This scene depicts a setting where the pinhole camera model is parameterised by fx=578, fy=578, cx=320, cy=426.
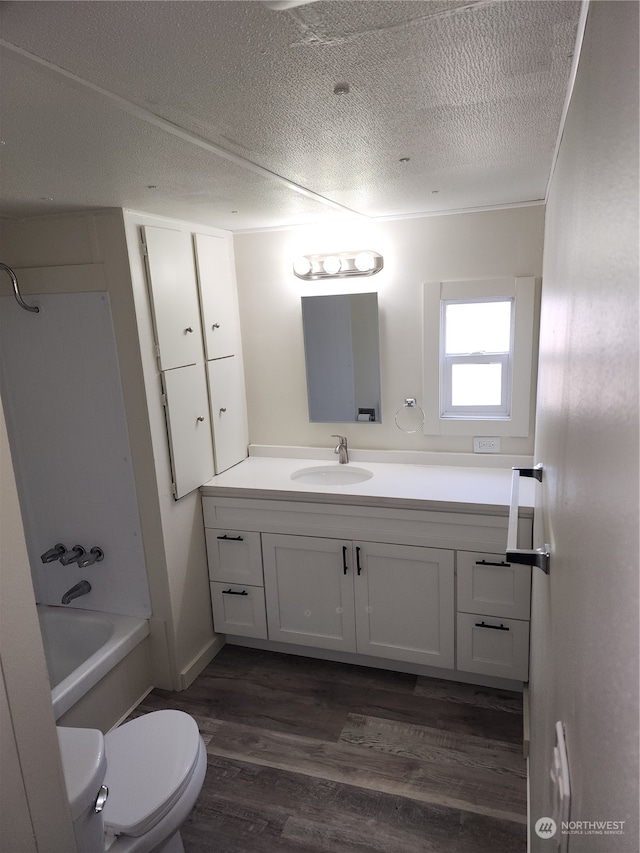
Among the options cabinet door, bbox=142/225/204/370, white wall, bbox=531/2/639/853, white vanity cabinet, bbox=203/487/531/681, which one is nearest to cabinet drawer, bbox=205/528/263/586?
white vanity cabinet, bbox=203/487/531/681

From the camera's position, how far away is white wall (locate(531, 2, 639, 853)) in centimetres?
37

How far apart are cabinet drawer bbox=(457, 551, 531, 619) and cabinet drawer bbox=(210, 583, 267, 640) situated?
0.97 metres

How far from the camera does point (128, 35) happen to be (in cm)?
85

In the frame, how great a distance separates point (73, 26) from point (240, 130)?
557mm

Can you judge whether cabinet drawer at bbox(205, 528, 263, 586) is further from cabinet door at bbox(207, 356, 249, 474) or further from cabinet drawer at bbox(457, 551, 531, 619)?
cabinet drawer at bbox(457, 551, 531, 619)

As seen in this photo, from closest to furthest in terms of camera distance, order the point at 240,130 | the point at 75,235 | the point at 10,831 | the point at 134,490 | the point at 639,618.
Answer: the point at 639,618 < the point at 10,831 < the point at 240,130 < the point at 75,235 < the point at 134,490

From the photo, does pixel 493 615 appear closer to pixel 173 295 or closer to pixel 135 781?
pixel 135 781

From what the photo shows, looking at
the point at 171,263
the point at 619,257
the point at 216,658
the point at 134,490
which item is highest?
the point at 171,263

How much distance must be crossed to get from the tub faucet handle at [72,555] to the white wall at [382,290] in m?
1.09

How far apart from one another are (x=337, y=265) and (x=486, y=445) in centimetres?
114

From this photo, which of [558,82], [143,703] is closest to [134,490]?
[143,703]

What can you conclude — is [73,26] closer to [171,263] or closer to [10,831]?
[10,831]

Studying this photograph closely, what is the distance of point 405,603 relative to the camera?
2598mm

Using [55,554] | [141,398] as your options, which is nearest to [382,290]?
[141,398]
